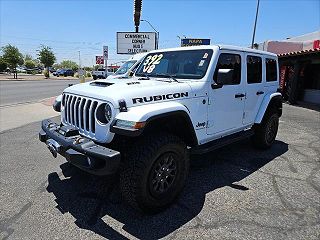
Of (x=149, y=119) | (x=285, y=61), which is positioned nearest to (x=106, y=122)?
(x=149, y=119)

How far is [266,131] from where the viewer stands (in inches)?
246

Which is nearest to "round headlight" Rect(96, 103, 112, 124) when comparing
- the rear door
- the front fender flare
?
the front fender flare

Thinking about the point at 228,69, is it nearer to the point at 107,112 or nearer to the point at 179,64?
the point at 179,64

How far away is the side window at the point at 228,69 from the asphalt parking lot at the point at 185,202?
5.13ft

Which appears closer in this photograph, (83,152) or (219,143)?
(83,152)

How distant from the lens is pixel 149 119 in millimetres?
3291

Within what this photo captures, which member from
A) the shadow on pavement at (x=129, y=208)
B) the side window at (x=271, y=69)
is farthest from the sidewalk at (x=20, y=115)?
the side window at (x=271, y=69)

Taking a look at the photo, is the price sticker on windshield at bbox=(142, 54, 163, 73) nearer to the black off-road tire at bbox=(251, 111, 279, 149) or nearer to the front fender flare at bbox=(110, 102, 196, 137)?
the front fender flare at bbox=(110, 102, 196, 137)

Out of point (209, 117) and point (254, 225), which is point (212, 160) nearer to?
point (209, 117)

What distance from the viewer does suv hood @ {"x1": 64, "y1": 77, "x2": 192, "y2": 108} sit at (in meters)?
3.42

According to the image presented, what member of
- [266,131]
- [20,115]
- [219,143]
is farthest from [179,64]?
[20,115]

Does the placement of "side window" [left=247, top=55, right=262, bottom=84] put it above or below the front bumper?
above

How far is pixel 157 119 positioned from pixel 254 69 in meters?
2.82

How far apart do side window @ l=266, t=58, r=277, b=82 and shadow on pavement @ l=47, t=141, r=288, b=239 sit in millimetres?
1644
